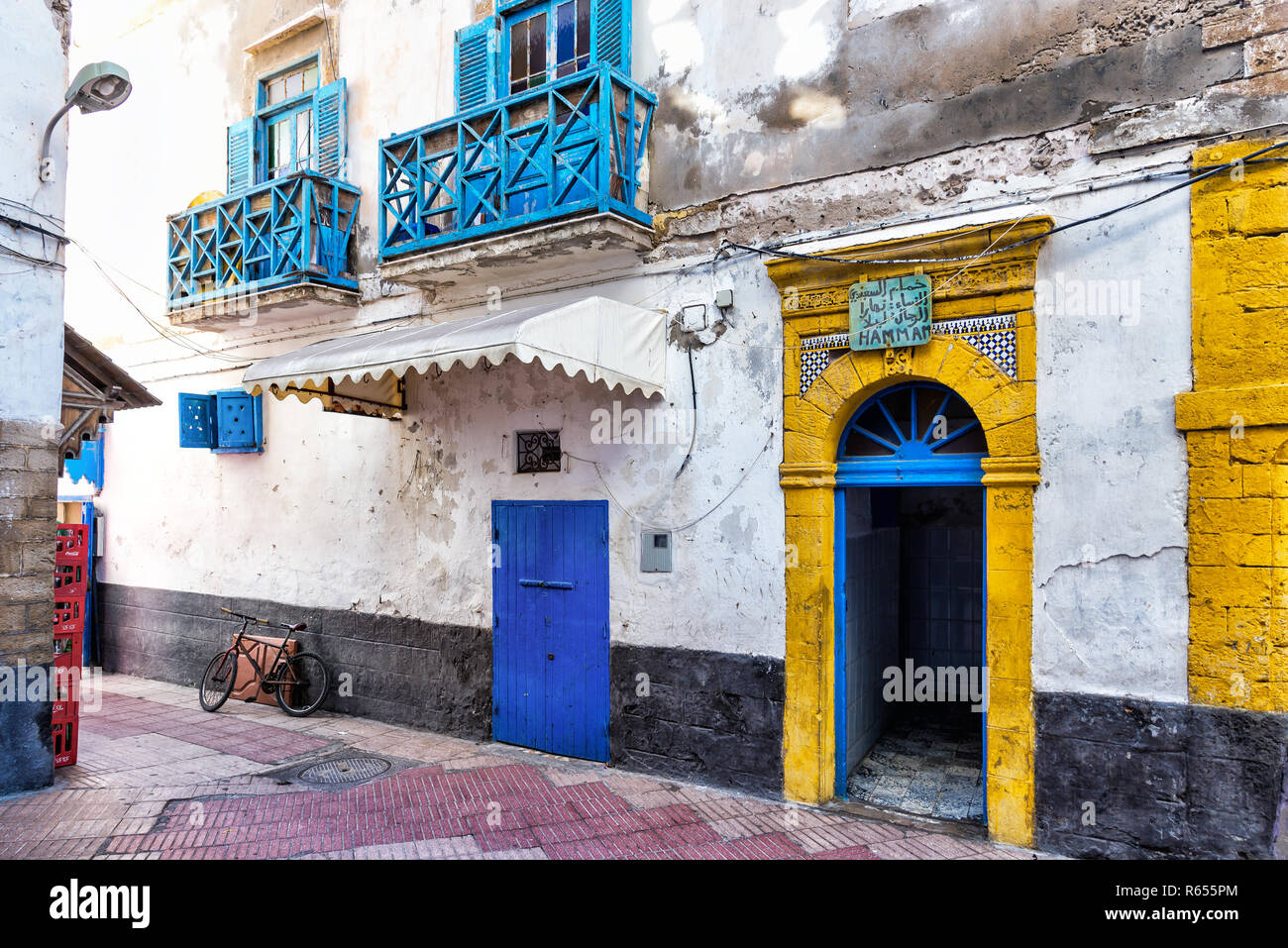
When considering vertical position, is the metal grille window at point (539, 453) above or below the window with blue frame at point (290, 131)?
below

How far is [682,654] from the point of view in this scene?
697 cm

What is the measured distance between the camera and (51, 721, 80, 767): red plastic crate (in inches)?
283

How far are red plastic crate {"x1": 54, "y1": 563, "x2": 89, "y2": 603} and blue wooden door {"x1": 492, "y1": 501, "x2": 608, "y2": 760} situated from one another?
3540mm

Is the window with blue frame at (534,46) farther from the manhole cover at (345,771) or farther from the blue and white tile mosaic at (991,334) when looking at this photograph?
the manhole cover at (345,771)

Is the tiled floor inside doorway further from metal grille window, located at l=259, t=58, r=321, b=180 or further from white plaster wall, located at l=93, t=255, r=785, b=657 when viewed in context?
metal grille window, located at l=259, t=58, r=321, b=180

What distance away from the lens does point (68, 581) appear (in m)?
7.29

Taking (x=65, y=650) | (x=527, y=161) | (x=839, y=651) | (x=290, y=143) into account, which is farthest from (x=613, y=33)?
(x=65, y=650)

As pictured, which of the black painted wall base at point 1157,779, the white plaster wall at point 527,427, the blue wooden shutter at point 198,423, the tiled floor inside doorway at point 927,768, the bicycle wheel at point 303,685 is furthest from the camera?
the blue wooden shutter at point 198,423

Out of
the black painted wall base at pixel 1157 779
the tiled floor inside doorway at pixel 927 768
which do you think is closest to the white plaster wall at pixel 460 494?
the tiled floor inside doorway at pixel 927 768

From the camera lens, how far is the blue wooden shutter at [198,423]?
10.6 metres

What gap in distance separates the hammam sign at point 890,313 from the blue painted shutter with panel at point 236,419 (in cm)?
752

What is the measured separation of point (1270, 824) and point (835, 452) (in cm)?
340

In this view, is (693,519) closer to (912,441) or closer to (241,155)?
(912,441)
